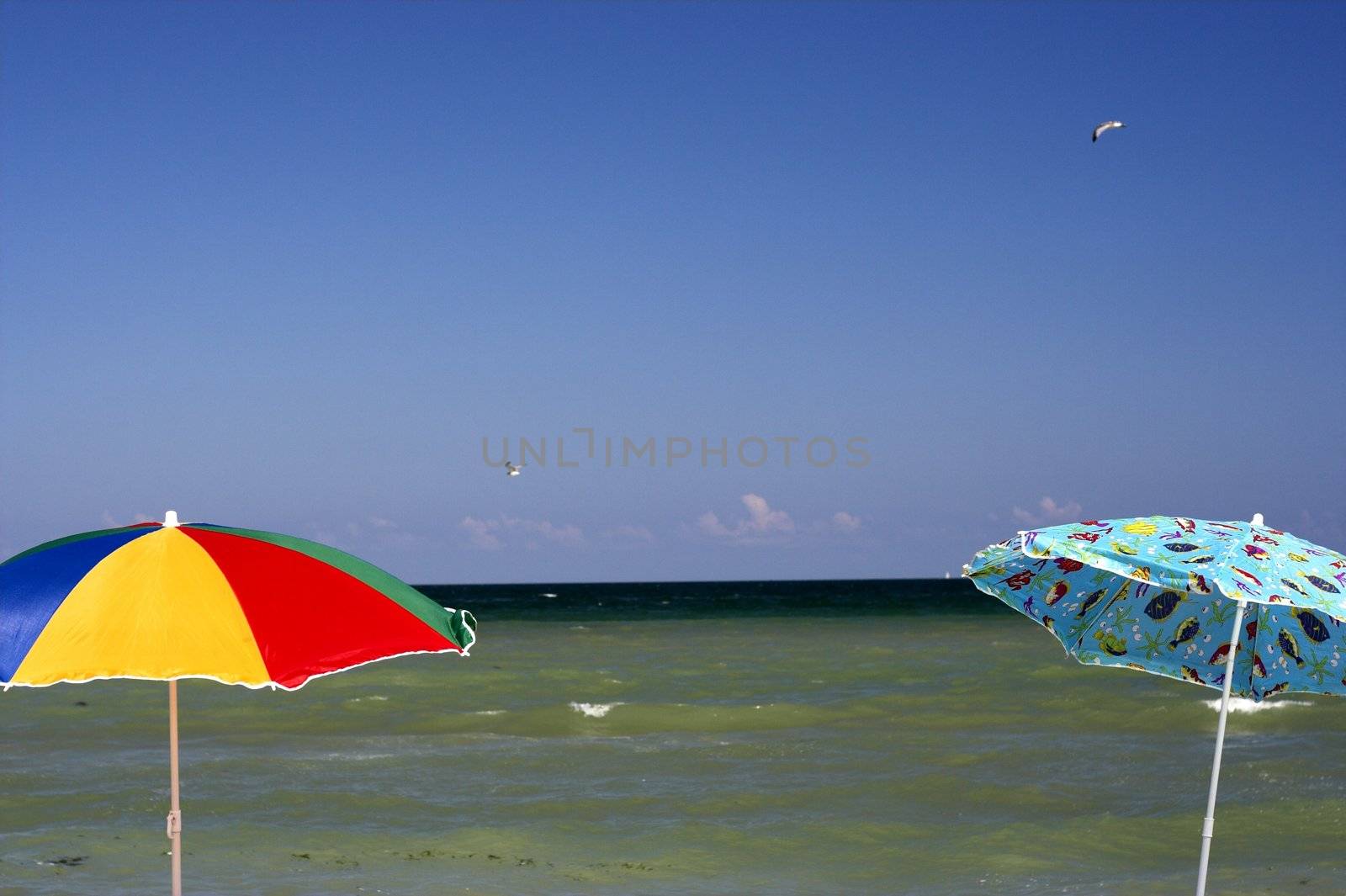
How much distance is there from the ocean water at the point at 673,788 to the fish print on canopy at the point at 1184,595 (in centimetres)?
346

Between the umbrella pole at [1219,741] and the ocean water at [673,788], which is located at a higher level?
the umbrella pole at [1219,741]

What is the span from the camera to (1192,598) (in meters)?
6.34

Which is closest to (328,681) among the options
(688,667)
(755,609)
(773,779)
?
(688,667)

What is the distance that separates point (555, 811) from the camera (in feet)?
39.3

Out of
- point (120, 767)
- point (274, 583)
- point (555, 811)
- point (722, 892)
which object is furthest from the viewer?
point (120, 767)

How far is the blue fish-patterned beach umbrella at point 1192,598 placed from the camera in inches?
194

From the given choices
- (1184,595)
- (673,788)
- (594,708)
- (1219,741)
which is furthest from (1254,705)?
(1219,741)

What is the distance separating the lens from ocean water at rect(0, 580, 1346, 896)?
32.0 ft

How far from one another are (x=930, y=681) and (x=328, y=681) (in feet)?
39.1

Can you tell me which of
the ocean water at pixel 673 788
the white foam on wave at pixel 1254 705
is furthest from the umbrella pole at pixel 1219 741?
the white foam on wave at pixel 1254 705

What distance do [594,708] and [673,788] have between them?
27.1 feet

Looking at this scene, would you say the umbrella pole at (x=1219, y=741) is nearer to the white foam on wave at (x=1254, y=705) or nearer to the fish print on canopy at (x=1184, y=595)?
the fish print on canopy at (x=1184, y=595)

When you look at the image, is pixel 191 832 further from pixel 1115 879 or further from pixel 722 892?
pixel 1115 879

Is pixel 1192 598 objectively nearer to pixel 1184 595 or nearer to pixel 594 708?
pixel 1184 595
